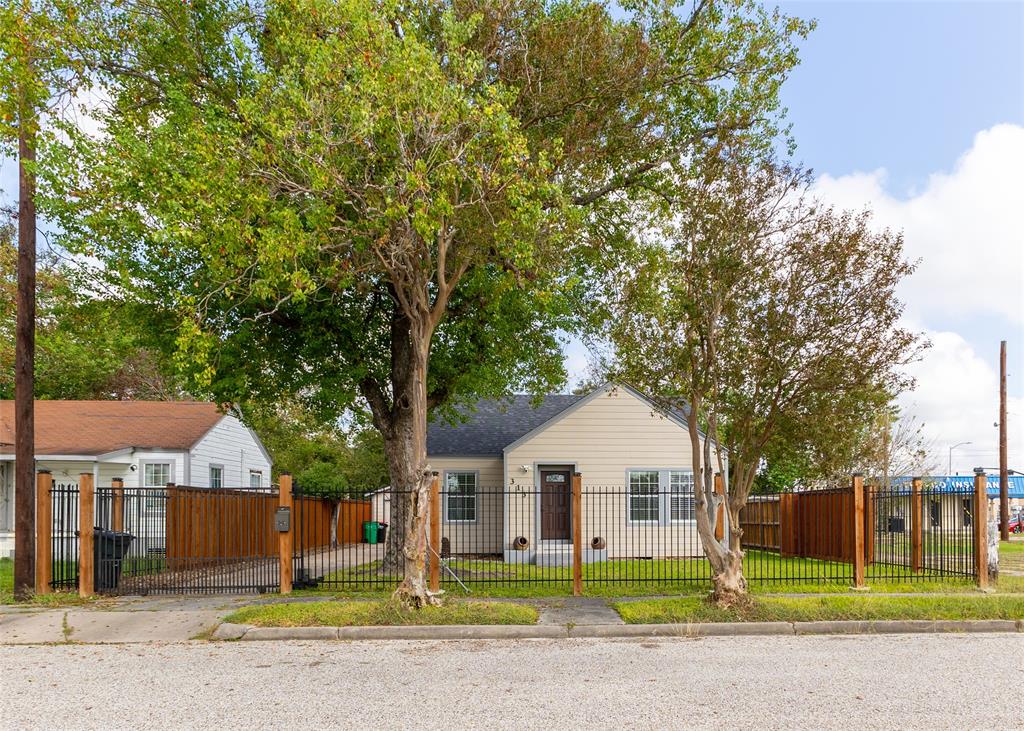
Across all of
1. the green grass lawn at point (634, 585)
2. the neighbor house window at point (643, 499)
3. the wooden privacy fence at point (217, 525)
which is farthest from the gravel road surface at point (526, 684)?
the neighbor house window at point (643, 499)

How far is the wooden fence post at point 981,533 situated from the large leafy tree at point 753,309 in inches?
142

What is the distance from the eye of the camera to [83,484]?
577 inches

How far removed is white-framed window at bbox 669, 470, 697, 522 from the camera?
23.4m

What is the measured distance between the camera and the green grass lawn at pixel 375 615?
11.6 meters

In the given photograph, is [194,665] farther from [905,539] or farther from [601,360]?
[905,539]

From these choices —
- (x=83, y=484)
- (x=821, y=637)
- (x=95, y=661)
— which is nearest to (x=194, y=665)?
(x=95, y=661)

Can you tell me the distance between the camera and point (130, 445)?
23.5m

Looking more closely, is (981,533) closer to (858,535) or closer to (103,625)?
(858,535)

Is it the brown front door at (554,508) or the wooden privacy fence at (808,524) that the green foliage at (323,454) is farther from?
the wooden privacy fence at (808,524)

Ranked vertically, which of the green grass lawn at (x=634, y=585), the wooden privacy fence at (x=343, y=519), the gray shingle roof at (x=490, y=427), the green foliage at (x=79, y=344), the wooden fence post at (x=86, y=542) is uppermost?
the green foliage at (x=79, y=344)

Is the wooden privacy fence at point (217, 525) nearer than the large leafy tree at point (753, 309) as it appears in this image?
No

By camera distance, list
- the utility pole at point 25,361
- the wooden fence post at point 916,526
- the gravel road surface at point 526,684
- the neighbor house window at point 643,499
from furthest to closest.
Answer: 1. the neighbor house window at point 643,499
2. the wooden fence post at point 916,526
3. the utility pole at point 25,361
4. the gravel road surface at point 526,684

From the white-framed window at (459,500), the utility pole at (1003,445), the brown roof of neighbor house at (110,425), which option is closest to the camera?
the brown roof of neighbor house at (110,425)

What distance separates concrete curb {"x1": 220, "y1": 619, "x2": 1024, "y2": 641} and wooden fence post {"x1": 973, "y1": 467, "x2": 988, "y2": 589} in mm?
3589
